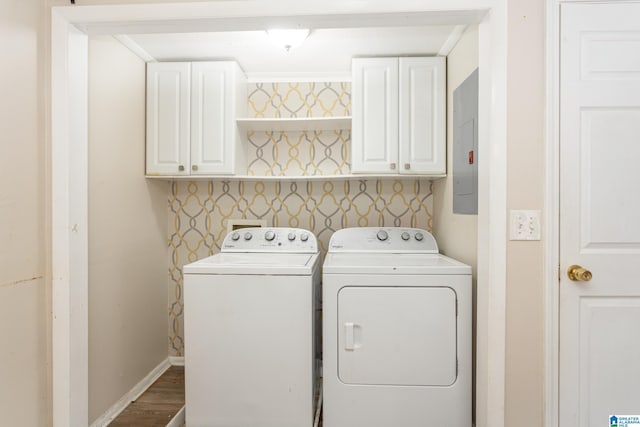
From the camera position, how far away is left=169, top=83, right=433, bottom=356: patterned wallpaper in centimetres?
265

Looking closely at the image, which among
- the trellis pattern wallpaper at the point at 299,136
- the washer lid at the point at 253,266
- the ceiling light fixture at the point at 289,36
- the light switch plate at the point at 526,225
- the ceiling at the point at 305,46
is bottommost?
the washer lid at the point at 253,266

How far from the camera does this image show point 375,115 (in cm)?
227

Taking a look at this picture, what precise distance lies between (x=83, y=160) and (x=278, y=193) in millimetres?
1341

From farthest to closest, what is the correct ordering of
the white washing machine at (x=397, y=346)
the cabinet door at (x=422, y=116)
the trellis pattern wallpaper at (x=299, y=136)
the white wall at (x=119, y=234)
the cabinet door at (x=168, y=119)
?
the trellis pattern wallpaper at (x=299, y=136) → the cabinet door at (x=168, y=119) → the cabinet door at (x=422, y=116) → the white wall at (x=119, y=234) → the white washing machine at (x=397, y=346)

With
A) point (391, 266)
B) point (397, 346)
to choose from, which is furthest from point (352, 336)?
point (391, 266)

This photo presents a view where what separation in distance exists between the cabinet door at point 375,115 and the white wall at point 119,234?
1.42m

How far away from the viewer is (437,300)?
167 centimetres

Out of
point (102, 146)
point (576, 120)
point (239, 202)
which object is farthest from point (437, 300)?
point (102, 146)

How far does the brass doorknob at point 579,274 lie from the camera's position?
4.40 feet

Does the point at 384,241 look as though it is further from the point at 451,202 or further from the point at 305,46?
the point at 305,46

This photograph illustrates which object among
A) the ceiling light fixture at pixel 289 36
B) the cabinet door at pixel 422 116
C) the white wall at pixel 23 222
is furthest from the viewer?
the cabinet door at pixel 422 116

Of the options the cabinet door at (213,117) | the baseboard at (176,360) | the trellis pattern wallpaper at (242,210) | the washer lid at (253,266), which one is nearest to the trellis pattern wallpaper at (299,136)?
the trellis pattern wallpaper at (242,210)

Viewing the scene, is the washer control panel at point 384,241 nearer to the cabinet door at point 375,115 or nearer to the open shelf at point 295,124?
the cabinet door at point 375,115

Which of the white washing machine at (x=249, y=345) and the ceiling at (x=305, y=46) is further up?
the ceiling at (x=305, y=46)
